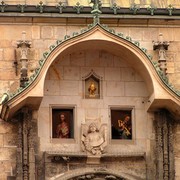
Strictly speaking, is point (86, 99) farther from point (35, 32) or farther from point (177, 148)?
point (177, 148)

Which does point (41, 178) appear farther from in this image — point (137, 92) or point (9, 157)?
point (137, 92)

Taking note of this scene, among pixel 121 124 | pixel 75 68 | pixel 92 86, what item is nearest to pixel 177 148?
pixel 121 124

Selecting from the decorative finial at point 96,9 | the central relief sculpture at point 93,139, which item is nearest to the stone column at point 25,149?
the central relief sculpture at point 93,139

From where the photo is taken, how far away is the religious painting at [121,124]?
802 inches

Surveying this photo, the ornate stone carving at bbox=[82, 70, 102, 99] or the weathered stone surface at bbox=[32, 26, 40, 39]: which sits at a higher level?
the weathered stone surface at bbox=[32, 26, 40, 39]

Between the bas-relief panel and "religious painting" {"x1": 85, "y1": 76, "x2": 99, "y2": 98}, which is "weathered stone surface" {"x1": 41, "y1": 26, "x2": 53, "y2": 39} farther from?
"religious painting" {"x1": 85, "y1": 76, "x2": 99, "y2": 98}

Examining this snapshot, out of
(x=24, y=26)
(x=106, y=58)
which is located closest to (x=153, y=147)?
→ (x=106, y=58)

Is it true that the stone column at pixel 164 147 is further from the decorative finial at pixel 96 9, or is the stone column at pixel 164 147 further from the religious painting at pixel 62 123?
the decorative finial at pixel 96 9

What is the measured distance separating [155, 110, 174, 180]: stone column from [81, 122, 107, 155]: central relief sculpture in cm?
90

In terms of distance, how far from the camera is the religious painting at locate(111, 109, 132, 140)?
2036cm

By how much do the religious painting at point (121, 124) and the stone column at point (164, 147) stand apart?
517 millimetres

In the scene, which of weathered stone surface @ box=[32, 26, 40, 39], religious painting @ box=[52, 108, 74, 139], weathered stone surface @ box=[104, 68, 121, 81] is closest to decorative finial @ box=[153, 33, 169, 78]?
weathered stone surface @ box=[104, 68, 121, 81]

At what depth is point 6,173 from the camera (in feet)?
64.6

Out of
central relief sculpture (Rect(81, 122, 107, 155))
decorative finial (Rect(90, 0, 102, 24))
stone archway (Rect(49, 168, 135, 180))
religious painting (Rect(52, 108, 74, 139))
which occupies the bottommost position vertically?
stone archway (Rect(49, 168, 135, 180))
